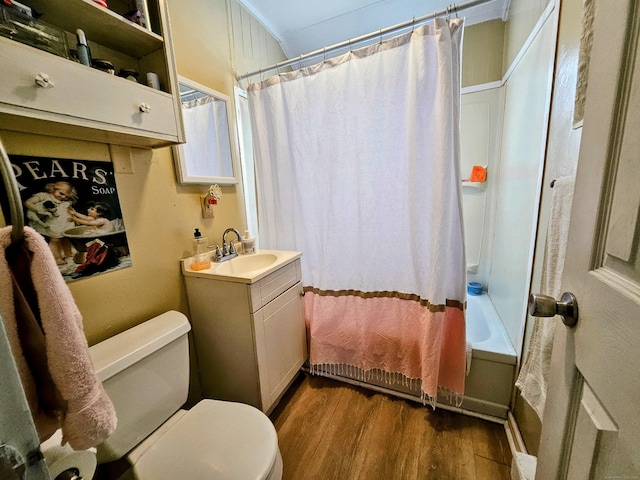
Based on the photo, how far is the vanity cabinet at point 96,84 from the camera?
0.65 m

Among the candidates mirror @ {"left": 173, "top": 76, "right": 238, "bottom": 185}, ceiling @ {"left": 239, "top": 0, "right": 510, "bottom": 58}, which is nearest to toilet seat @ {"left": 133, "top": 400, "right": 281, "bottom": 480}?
mirror @ {"left": 173, "top": 76, "right": 238, "bottom": 185}

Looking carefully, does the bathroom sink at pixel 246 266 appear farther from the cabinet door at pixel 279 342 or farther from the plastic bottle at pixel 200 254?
the cabinet door at pixel 279 342

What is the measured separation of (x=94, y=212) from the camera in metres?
0.97

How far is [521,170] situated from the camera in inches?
53.0

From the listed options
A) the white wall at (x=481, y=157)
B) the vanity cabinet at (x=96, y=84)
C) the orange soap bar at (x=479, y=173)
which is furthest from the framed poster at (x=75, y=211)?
the orange soap bar at (x=479, y=173)

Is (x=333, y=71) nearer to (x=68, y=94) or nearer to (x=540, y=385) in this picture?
(x=68, y=94)

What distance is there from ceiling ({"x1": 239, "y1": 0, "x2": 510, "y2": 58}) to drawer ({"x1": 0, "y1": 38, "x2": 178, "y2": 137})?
1208mm

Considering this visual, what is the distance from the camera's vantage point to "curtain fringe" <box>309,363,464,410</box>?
4.66 feet

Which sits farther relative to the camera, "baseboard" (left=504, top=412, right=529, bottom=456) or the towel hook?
"baseboard" (left=504, top=412, right=529, bottom=456)

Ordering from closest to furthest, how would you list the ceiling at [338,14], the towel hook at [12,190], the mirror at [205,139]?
the towel hook at [12,190]
the mirror at [205,139]
the ceiling at [338,14]

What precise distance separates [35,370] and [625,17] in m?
1.09

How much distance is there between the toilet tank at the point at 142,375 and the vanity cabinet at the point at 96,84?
29.0 inches

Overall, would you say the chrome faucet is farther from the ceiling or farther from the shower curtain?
the ceiling

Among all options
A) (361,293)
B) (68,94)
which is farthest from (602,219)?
(68,94)
